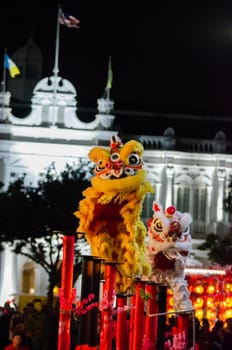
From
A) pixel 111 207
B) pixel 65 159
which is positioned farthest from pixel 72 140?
pixel 111 207

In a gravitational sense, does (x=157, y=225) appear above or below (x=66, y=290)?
above

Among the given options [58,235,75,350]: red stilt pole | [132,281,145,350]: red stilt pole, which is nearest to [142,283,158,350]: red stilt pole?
[132,281,145,350]: red stilt pole

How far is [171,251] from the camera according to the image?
24.9 m

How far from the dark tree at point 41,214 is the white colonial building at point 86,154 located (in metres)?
5.66

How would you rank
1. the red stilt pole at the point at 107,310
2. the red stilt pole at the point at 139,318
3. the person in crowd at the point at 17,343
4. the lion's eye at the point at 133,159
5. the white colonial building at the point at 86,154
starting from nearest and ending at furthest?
the person in crowd at the point at 17,343, the red stilt pole at the point at 107,310, the red stilt pole at the point at 139,318, the lion's eye at the point at 133,159, the white colonial building at the point at 86,154

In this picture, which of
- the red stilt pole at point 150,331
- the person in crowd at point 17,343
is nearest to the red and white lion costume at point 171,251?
the red stilt pole at point 150,331

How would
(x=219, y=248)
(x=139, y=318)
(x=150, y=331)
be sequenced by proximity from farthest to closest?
(x=219, y=248) → (x=139, y=318) → (x=150, y=331)

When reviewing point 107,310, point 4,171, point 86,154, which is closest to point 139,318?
point 107,310

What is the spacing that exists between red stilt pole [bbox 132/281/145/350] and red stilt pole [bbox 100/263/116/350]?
1.39ft

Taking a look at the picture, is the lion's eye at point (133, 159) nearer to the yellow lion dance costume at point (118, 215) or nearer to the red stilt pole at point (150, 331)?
the yellow lion dance costume at point (118, 215)

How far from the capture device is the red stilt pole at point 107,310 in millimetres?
18016

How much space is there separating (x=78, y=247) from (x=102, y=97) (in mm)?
9829

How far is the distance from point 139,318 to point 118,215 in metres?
3.03

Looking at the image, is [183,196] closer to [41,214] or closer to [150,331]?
[41,214]
